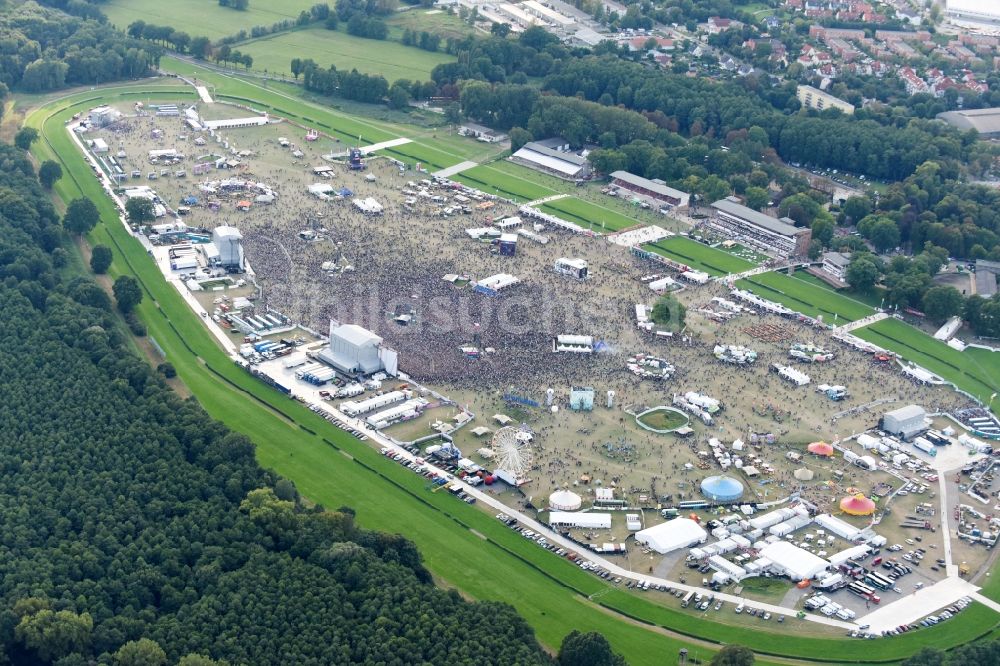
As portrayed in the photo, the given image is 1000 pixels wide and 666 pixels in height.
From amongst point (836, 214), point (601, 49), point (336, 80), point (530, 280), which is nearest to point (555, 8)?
point (601, 49)

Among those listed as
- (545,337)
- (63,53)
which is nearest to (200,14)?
(63,53)

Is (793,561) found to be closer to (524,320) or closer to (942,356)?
(524,320)

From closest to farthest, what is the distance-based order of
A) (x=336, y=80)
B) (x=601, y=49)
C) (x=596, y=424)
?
(x=596, y=424) < (x=336, y=80) < (x=601, y=49)

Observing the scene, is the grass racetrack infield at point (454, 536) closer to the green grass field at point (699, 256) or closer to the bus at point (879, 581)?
the bus at point (879, 581)

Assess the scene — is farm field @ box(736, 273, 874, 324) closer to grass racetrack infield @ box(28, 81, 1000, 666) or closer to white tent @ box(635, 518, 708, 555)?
white tent @ box(635, 518, 708, 555)

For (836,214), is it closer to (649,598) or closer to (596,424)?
(596,424)

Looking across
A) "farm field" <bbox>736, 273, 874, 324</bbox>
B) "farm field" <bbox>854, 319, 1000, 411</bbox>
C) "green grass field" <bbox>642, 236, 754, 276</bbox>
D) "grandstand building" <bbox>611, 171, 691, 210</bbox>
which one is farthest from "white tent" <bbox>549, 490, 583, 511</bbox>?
"grandstand building" <bbox>611, 171, 691, 210</bbox>

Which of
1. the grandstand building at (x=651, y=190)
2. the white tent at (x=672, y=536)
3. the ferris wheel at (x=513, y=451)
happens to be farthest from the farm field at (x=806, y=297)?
the white tent at (x=672, y=536)
